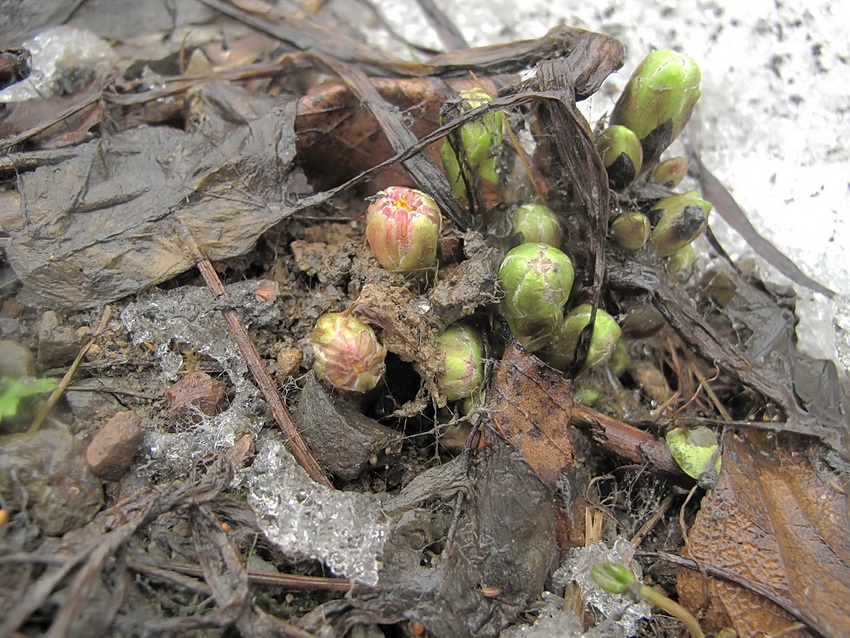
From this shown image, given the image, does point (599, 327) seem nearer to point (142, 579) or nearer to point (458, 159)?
point (458, 159)

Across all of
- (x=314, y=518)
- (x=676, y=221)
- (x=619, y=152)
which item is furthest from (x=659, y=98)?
(x=314, y=518)

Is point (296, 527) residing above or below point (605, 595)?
above

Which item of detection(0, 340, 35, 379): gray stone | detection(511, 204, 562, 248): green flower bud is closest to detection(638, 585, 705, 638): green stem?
detection(511, 204, 562, 248): green flower bud

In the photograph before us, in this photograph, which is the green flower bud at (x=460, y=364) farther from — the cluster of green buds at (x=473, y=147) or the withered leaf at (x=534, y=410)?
the cluster of green buds at (x=473, y=147)

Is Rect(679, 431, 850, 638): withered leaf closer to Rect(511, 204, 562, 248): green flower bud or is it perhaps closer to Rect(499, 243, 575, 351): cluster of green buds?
Rect(499, 243, 575, 351): cluster of green buds

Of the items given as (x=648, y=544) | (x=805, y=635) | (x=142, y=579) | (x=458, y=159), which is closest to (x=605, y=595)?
(x=648, y=544)

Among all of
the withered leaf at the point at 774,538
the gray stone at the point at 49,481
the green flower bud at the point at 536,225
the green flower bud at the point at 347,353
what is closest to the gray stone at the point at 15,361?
the gray stone at the point at 49,481
